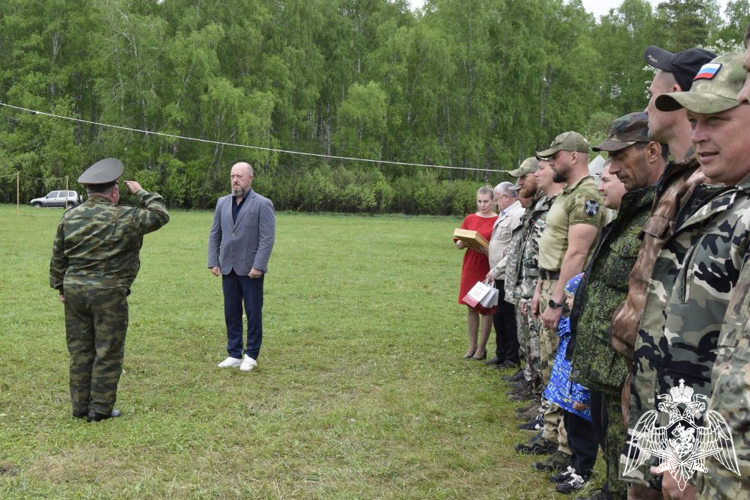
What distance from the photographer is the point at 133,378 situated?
22.6 feet

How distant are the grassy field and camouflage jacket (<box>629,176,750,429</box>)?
253 centimetres

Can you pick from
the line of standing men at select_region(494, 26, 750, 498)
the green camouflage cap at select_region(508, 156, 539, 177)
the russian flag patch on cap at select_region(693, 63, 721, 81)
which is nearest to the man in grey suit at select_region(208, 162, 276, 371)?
the green camouflage cap at select_region(508, 156, 539, 177)

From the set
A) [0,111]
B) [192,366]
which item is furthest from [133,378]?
[0,111]

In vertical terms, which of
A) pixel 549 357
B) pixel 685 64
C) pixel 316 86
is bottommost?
pixel 549 357

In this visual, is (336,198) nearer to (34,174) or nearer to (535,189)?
(34,174)

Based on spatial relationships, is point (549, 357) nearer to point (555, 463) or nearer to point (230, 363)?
point (555, 463)

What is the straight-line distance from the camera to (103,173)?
18.6 ft

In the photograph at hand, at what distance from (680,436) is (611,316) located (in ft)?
4.10

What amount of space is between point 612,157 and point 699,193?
125cm

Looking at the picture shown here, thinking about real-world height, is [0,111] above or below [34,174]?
above

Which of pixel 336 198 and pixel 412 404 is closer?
pixel 412 404

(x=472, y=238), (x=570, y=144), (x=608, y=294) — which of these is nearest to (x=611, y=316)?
(x=608, y=294)

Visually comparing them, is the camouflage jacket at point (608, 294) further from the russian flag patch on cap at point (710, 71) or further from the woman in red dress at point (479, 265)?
the woman in red dress at point (479, 265)

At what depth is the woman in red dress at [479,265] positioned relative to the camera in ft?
26.2
